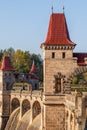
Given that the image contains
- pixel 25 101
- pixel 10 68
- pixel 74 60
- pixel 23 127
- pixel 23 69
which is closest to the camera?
pixel 74 60

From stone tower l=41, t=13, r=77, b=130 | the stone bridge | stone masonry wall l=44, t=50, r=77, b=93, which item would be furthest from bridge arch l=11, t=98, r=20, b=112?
stone masonry wall l=44, t=50, r=77, b=93

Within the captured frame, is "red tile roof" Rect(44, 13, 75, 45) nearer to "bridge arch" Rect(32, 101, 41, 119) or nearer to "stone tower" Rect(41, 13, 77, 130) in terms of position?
"stone tower" Rect(41, 13, 77, 130)

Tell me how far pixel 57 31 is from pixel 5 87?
83.4ft

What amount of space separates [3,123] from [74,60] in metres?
25.0

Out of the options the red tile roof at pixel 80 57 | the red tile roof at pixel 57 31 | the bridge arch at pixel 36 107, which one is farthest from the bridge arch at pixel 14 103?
the red tile roof at pixel 80 57

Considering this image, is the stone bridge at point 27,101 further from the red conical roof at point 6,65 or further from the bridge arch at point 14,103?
the red conical roof at point 6,65

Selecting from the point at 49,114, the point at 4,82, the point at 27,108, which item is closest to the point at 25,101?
the point at 27,108

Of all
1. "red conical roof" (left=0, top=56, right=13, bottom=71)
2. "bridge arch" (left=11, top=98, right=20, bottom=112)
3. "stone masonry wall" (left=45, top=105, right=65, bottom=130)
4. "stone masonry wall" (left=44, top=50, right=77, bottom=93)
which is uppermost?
"red conical roof" (left=0, top=56, right=13, bottom=71)

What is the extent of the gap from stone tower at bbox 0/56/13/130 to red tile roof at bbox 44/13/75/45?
24257 mm

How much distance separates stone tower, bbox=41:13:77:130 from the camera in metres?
34.7

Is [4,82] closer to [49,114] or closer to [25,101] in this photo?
[25,101]

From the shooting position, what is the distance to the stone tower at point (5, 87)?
5794 centimetres

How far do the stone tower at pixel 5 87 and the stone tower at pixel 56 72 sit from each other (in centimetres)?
2312

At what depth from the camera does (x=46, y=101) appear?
Result: 34906 mm
